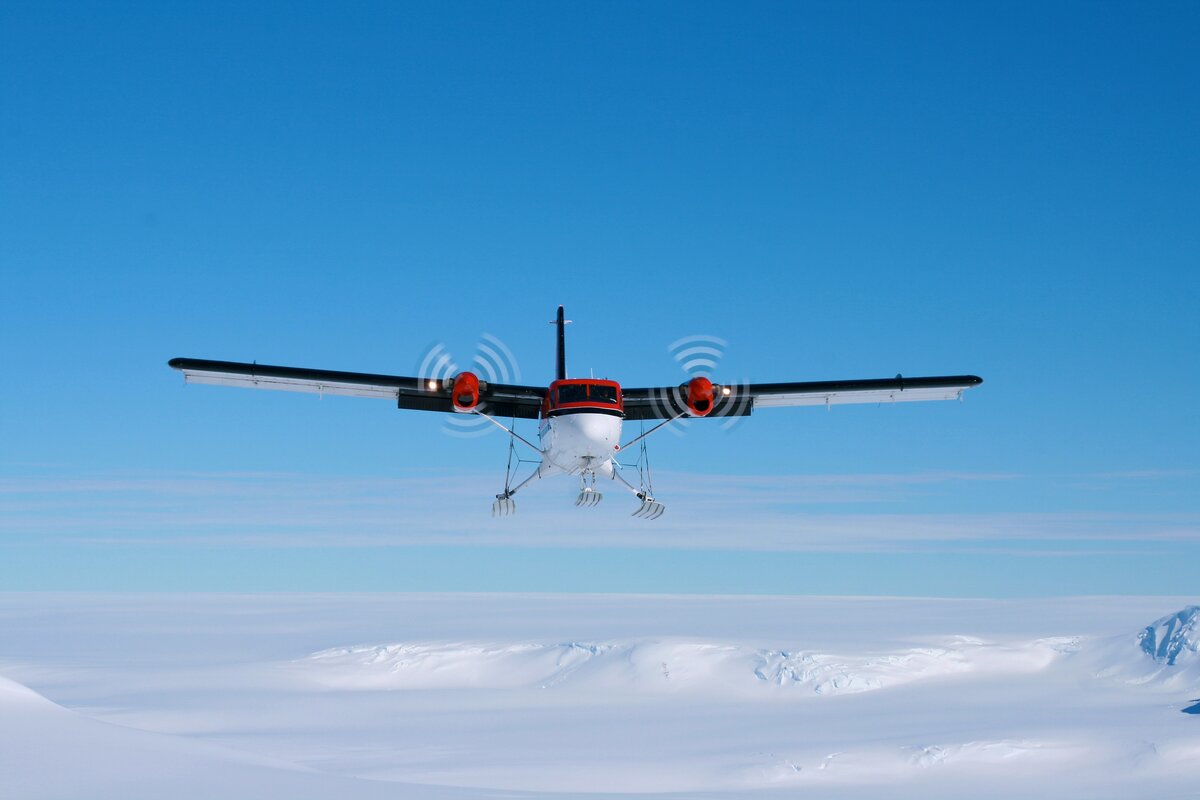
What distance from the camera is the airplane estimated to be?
27047mm

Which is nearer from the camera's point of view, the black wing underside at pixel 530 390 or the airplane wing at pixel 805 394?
the black wing underside at pixel 530 390

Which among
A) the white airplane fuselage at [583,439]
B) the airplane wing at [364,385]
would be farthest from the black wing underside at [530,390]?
the white airplane fuselage at [583,439]

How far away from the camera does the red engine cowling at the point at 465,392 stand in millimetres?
29453

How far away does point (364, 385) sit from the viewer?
3161cm

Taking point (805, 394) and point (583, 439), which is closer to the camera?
point (583, 439)

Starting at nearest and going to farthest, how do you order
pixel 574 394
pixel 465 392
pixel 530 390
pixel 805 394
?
1. pixel 574 394
2. pixel 465 392
3. pixel 530 390
4. pixel 805 394

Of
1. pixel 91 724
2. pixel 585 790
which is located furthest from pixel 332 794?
pixel 585 790

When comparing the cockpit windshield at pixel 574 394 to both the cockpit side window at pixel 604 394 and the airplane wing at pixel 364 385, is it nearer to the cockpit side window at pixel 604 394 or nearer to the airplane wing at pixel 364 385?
the cockpit side window at pixel 604 394

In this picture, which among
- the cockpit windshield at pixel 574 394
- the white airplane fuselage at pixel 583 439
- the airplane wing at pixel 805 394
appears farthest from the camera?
the airplane wing at pixel 805 394

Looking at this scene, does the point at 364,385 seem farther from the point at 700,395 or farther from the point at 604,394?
the point at 700,395

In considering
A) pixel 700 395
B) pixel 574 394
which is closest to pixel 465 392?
pixel 574 394

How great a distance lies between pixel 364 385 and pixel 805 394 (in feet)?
52.5

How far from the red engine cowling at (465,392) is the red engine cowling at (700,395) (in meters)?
7.15

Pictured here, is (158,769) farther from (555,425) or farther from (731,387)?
(731,387)
